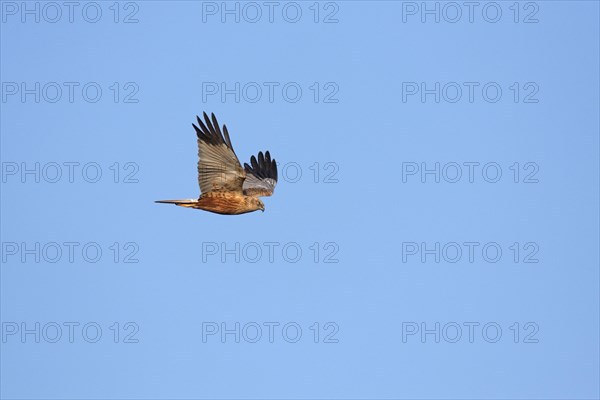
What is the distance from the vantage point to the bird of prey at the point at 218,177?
25.9m

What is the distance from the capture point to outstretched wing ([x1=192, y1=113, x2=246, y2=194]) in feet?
84.8

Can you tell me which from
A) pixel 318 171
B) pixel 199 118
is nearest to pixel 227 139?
pixel 199 118

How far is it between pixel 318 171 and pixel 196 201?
33.2 ft

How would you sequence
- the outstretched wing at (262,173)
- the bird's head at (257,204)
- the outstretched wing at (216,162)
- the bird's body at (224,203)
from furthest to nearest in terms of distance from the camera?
the outstretched wing at (262,173) → the bird's head at (257,204) → the bird's body at (224,203) → the outstretched wing at (216,162)

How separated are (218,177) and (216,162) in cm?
46

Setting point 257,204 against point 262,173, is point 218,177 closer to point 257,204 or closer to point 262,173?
point 257,204

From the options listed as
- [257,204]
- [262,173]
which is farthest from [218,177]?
[262,173]

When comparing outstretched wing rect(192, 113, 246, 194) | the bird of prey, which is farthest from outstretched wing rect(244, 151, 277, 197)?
outstretched wing rect(192, 113, 246, 194)

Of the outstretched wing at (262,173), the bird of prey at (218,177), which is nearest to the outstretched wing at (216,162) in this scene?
the bird of prey at (218,177)

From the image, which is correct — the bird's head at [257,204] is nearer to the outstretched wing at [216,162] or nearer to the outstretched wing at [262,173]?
the outstretched wing at [216,162]

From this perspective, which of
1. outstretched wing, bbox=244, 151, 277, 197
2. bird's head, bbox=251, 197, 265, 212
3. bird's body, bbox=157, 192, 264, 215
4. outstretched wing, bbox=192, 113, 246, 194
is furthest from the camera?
outstretched wing, bbox=244, 151, 277, 197

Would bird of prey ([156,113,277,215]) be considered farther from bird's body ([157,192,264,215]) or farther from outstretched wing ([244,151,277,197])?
outstretched wing ([244,151,277,197])

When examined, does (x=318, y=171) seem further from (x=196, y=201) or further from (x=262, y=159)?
(x=196, y=201)

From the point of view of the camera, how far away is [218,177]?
2652 centimetres
